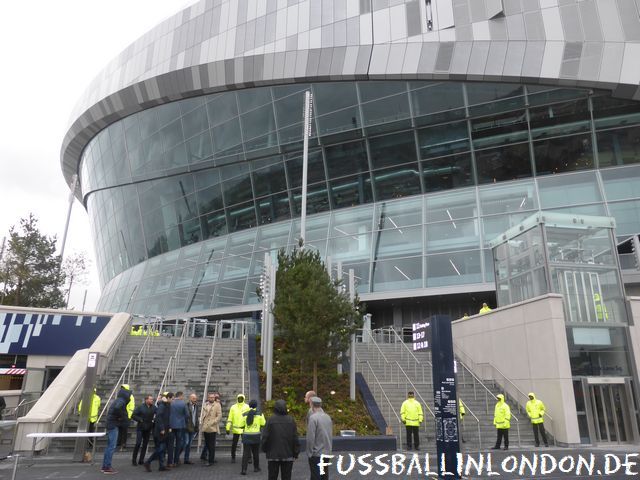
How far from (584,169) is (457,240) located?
330 inches

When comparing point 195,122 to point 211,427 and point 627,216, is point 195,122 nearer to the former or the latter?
point 627,216

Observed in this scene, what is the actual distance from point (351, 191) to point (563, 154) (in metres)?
12.9

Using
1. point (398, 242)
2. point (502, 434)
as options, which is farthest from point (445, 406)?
point (398, 242)

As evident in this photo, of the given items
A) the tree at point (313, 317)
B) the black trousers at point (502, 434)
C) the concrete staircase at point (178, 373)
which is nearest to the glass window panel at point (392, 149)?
the concrete staircase at point (178, 373)

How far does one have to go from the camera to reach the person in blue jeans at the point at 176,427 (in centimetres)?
1027

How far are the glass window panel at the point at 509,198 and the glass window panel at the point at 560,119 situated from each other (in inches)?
119

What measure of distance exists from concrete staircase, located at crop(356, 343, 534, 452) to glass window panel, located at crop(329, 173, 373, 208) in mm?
12915

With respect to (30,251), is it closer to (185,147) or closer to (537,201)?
(185,147)

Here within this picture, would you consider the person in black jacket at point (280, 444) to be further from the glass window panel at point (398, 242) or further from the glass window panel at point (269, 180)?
the glass window panel at point (269, 180)

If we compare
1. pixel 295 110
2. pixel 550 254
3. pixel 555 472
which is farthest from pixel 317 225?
pixel 555 472

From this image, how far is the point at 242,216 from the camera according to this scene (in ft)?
116

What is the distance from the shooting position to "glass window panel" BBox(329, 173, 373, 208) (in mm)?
32094

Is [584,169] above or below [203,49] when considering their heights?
below

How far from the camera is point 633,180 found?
2664 cm
